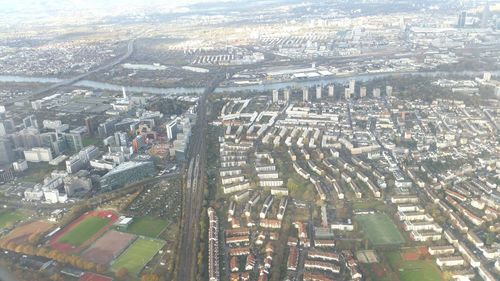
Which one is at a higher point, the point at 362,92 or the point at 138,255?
the point at 362,92

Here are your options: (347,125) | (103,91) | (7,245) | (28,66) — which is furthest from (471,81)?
(28,66)

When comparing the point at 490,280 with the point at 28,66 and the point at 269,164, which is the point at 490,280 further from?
the point at 28,66

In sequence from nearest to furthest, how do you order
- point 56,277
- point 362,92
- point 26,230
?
point 56,277 < point 26,230 < point 362,92

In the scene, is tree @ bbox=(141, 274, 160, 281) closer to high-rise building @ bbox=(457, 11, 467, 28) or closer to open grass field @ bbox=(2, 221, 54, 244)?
open grass field @ bbox=(2, 221, 54, 244)

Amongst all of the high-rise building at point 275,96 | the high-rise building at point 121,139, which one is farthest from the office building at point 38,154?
the high-rise building at point 275,96

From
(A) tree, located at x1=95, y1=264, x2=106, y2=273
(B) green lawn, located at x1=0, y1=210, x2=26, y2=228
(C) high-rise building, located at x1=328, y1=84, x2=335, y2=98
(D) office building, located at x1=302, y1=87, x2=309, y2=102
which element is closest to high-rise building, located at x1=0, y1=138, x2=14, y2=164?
(B) green lawn, located at x1=0, y1=210, x2=26, y2=228

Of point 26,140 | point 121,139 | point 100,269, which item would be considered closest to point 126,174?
point 121,139

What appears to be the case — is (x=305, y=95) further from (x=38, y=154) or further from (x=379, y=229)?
(x=38, y=154)
